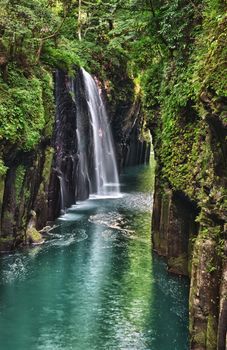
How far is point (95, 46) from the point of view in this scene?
34.6 meters

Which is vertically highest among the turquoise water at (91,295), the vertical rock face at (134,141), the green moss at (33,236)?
the vertical rock face at (134,141)

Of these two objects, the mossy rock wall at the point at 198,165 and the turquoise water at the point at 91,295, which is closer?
the mossy rock wall at the point at 198,165

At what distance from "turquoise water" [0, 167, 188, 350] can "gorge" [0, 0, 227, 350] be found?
0.05 m

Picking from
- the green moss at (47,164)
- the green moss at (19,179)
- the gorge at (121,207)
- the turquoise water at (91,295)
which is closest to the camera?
the gorge at (121,207)

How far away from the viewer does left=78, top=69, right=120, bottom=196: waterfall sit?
33.0 meters

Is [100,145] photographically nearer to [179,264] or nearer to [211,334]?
[179,264]

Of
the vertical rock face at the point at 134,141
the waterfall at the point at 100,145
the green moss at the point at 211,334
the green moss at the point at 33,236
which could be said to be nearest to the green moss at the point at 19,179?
the green moss at the point at 33,236

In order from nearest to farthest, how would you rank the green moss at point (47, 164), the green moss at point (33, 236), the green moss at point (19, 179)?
the green moss at point (19, 179), the green moss at point (33, 236), the green moss at point (47, 164)

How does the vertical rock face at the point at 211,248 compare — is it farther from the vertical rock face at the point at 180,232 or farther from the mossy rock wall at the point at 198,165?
the vertical rock face at the point at 180,232

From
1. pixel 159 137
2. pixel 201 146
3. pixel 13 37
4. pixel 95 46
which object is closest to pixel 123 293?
pixel 201 146

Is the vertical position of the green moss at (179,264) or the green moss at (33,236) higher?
the green moss at (33,236)

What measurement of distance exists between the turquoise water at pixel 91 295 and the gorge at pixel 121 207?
0.16ft

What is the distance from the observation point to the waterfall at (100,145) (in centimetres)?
3300

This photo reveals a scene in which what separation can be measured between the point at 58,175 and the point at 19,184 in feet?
22.6
